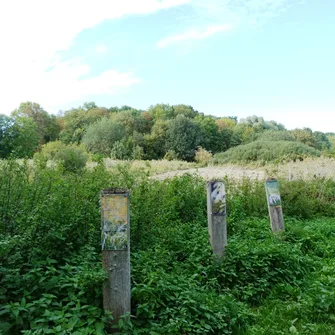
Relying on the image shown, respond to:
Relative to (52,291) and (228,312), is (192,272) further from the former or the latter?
(52,291)

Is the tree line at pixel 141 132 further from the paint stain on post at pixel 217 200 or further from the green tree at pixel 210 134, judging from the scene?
the paint stain on post at pixel 217 200

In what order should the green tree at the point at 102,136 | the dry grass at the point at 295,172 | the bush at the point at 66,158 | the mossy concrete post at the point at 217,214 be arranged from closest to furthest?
1. the mossy concrete post at the point at 217,214
2. the bush at the point at 66,158
3. the dry grass at the point at 295,172
4. the green tree at the point at 102,136

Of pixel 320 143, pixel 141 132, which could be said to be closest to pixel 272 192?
pixel 141 132

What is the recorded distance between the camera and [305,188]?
32.7 ft

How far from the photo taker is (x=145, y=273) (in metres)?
3.58

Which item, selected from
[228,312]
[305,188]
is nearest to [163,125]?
[305,188]

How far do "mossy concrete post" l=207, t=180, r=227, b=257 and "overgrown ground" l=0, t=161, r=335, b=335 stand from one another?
171 millimetres

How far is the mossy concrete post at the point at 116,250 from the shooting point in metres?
3.04

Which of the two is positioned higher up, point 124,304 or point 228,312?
point 124,304

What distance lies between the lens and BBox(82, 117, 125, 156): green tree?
125 ft

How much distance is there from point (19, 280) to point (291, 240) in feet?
15.1

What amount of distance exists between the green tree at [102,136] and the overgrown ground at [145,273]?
107ft

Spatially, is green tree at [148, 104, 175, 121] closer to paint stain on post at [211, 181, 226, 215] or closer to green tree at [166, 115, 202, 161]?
green tree at [166, 115, 202, 161]

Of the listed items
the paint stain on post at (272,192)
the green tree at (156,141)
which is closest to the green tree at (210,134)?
the green tree at (156,141)
